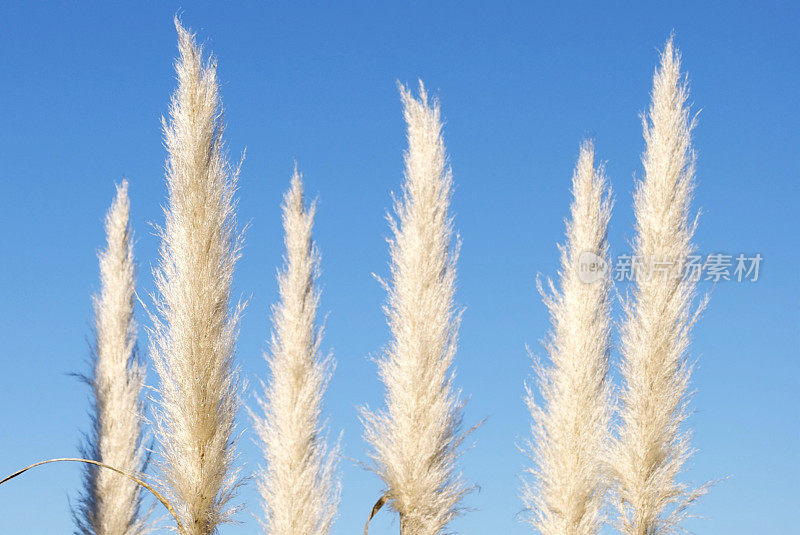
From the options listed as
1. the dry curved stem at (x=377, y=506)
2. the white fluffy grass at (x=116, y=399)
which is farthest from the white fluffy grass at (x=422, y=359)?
the white fluffy grass at (x=116, y=399)

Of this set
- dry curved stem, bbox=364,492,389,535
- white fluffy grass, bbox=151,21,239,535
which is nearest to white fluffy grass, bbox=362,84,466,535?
dry curved stem, bbox=364,492,389,535

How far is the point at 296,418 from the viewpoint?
833cm

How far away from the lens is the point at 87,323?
915 cm

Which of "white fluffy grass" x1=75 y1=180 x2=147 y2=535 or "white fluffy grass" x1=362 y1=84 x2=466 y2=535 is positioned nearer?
"white fluffy grass" x1=362 y1=84 x2=466 y2=535

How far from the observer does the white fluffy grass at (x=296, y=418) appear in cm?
810

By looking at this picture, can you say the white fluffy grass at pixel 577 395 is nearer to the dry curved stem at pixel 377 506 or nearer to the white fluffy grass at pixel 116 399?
the dry curved stem at pixel 377 506

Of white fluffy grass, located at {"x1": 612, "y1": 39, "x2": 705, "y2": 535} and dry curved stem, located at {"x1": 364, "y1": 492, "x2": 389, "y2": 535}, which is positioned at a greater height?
white fluffy grass, located at {"x1": 612, "y1": 39, "x2": 705, "y2": 535}

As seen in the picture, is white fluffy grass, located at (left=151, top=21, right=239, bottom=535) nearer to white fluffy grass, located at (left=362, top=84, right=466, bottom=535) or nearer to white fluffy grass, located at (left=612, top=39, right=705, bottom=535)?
white fluffy grass, located at (left=362, top=84, right=466, bottom=535)

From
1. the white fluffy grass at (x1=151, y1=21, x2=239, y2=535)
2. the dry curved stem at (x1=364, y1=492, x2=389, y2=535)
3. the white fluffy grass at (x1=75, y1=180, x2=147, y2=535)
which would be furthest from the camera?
the white fluffy grass at (x1=75, y1=180, x2=147, y2=535)

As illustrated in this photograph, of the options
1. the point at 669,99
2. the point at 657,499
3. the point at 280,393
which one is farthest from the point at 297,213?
the point at 657,499

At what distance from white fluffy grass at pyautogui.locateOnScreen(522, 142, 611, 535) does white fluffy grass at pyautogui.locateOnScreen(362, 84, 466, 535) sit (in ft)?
2.44

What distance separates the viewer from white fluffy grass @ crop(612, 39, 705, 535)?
6773 millimetres

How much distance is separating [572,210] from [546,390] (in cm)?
158

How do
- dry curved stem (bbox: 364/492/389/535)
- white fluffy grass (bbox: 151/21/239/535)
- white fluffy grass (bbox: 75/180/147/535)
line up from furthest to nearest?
white fluffy grass (bbox: 75/180/147/535), dry curved stem (bbox: 364/492/389/535), white fluffy grass (bbox: 151/21/239/535)
